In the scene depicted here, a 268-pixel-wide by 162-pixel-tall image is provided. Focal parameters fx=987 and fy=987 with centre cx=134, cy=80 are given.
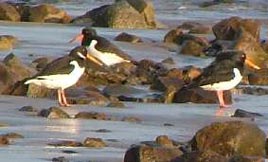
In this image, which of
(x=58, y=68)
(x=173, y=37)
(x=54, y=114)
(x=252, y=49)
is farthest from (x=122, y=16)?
(x=54, y=114)

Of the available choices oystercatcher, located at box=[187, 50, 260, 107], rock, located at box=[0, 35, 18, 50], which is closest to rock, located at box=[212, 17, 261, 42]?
rock, located at box=[0, 35, 18, 50]

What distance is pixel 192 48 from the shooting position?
55.3ft

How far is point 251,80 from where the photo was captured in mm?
13680

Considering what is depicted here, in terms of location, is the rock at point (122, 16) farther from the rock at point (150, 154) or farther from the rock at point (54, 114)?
the rock at point (150, 154)

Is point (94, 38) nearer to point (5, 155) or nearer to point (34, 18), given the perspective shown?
point (34, 18)

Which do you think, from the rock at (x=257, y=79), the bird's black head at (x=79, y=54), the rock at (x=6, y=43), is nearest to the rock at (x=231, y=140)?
the bird's black head at (x=79, y=54)

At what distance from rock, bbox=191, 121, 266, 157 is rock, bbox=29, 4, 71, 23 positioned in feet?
44.6

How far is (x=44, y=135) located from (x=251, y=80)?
226 inches

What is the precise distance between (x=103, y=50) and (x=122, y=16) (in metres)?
5.48

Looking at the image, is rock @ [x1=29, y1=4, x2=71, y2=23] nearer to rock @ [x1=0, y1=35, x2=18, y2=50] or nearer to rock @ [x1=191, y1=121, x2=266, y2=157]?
rock @ [x1=0, y1=35, x2=18, y2=50]

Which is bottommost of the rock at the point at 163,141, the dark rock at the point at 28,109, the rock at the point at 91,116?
the dark rock at the point at 28,109

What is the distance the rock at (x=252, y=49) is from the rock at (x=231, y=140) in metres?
7.82

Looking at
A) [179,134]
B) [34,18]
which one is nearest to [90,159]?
[179,134]

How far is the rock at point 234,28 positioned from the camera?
18141 mm
